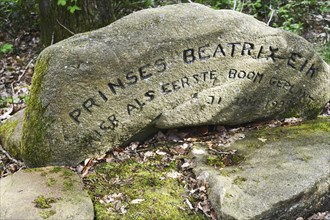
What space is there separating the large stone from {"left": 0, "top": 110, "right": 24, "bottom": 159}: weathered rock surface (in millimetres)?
454

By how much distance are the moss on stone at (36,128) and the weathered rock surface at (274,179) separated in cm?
167

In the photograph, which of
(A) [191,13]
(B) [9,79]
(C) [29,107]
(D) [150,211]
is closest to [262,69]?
(A) [191,13]

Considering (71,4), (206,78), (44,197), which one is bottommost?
(44,197)

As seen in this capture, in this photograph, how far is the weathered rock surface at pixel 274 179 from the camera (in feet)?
11.5

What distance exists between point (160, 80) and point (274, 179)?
5.54 ft

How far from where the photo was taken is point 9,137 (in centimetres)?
498

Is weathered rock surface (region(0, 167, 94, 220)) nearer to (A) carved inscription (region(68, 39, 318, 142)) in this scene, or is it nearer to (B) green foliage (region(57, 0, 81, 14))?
(A) carved inscription (region(68, 39, 318, 142))

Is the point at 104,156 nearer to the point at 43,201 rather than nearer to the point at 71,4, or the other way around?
the point at 43,201

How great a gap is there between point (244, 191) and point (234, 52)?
1.87 m

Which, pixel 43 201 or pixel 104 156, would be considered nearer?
pixel 43 201

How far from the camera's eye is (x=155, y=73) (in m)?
4.53

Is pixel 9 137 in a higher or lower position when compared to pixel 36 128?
lower

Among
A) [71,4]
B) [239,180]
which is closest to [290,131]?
[239,180]

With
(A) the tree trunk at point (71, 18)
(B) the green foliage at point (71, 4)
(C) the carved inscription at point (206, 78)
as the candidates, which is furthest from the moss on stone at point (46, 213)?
(A) the tree trunk at point (71, 18)
